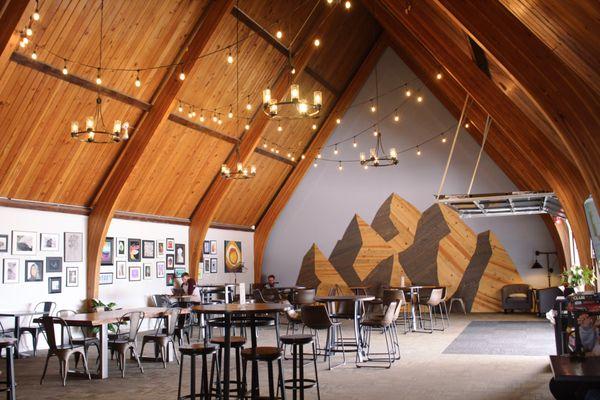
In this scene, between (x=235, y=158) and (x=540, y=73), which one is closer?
(x=540, y=73)

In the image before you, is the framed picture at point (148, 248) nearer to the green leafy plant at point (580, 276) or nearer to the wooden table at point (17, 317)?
the wooden table at point (17, 317)

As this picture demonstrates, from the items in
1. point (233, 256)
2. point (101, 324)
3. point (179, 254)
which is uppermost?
point (179, 254)

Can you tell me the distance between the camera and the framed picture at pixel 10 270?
1028 centimetres

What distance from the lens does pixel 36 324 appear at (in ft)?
35.3

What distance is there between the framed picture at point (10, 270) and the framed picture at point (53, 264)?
711 mm

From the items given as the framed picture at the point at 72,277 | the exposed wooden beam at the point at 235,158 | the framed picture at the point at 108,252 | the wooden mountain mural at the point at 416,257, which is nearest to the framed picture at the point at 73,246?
the framed picture at the point at 72,277

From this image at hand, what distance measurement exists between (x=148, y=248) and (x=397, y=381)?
8.31 m

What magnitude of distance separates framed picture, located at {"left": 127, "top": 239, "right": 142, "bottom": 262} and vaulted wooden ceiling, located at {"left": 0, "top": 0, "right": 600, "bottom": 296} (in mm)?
679

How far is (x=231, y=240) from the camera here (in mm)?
17281

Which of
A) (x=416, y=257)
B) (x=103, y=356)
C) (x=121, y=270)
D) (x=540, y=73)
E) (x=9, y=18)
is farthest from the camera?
(x=416, y=257)

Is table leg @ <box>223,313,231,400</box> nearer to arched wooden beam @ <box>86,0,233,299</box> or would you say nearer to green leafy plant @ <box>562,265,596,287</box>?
green leafy plant @ <box>562,265,596,287</box>

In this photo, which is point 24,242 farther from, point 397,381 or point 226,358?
point 397,381

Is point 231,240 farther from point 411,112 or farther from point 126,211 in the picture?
point 411,112

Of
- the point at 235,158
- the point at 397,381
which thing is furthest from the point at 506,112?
the point at 235,158
